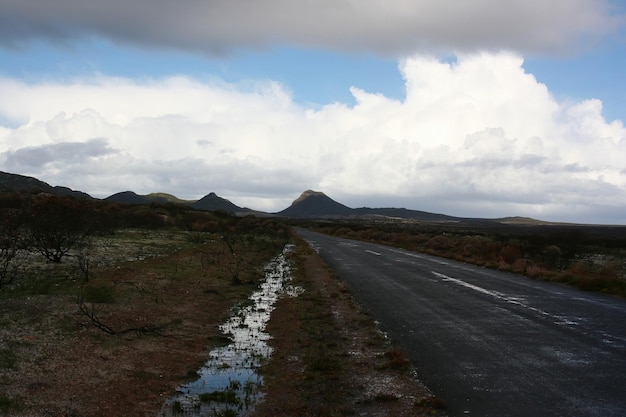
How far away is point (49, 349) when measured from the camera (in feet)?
32.4

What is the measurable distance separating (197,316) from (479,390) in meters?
8.73

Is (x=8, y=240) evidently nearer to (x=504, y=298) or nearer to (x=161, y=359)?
(x=161, y=359)

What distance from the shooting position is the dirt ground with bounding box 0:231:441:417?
7.43 metres

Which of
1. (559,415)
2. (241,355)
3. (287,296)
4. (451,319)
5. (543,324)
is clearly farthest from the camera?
(287,296)

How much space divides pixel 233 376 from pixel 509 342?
211 inches

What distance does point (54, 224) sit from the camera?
23.5 metres

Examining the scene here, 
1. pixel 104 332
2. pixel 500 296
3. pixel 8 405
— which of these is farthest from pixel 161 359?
pixel 500 296

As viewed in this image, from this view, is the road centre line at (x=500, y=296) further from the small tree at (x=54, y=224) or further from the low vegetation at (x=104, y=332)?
the small tree at (x=54, y=224)

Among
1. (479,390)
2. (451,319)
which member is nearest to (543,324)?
(451,319)

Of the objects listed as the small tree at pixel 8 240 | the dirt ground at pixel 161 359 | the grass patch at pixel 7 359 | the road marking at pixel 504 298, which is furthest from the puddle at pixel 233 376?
the small tree at pixel 8 240

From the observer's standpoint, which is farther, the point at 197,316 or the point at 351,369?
the point at 197,316

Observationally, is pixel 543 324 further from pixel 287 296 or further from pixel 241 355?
pixel 287 296

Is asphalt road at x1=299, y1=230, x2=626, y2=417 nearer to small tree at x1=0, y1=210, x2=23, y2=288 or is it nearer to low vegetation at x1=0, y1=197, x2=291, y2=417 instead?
low vegetation at x1=0, y1=197, x2=291, y2=417

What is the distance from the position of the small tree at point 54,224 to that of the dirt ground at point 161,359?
7892 mm
